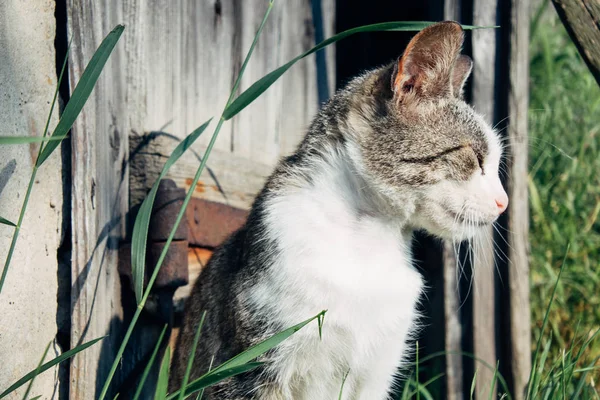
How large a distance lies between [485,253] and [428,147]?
109 centimetres

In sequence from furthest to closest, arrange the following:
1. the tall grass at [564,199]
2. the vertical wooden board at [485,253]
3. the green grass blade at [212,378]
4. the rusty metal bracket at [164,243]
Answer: the tall grass at [564,199] < the vertical wooden board at [485,253] < the rusty metal bracket at [164,243] < the green grass blade at [212,378]

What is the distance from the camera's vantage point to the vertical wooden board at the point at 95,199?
2102mm

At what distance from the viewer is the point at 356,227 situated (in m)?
2.16

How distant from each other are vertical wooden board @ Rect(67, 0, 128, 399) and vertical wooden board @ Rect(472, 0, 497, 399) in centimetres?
155

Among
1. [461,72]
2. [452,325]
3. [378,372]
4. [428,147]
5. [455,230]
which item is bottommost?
[452,325]

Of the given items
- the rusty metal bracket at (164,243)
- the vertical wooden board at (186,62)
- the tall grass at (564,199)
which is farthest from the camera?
the tall grass at (564,199)

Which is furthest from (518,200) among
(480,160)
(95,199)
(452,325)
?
(95,199)

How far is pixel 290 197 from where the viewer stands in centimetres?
215

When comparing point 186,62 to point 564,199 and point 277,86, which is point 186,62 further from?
point 564,199

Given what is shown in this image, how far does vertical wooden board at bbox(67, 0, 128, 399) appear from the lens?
2.10 m

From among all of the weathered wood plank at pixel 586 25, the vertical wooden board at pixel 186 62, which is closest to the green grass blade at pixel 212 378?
the vertical wooden board at pixel 186 62

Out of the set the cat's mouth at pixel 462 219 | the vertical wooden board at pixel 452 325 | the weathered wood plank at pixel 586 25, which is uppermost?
the weathered wood plank at pixel 586 25

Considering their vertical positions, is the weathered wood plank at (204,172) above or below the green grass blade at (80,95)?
below

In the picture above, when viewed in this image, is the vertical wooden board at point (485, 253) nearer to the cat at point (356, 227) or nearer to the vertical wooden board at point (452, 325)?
the vertical wooden board at point (452, 325)
